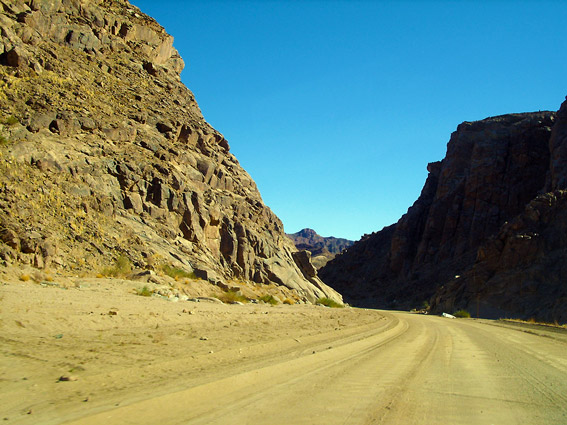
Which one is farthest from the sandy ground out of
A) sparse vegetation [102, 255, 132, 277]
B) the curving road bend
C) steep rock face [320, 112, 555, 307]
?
steep rock face [320, 112, 555, 307]

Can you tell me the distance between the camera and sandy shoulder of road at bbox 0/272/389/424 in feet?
17.0

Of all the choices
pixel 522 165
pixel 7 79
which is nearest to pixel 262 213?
pixel 7 79

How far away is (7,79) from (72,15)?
1362 cm

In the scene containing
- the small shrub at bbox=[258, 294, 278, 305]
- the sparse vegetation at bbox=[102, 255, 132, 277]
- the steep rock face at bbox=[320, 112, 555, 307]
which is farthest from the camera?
the steep rock face at bbox=[320, 112, 555, 307]

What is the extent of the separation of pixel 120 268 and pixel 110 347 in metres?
14.4

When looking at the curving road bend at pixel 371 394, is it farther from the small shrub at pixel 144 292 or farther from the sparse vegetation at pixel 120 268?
the sparse vegetation at pixel 120 268

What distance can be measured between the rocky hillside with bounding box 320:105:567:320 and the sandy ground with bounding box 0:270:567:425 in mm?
27065

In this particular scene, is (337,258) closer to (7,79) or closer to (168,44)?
(168,44)

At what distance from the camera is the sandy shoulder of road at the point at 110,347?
520 cm

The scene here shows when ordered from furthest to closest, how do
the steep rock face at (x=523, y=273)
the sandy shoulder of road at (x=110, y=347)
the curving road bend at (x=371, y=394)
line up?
the steep rock face at (x=523, y=273) → the sandy shoulder of road at (x=110, y=347) → the curving road bend at (x=371, y=394)

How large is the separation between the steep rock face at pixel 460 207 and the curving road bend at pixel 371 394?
61.8 m

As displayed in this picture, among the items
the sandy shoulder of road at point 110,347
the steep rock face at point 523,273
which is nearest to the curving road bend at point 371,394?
the sandy shoulder of road at point 110,347

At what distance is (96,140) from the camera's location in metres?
28.8

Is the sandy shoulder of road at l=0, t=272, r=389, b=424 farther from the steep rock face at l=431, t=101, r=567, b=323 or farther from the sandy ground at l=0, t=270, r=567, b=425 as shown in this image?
the steep rock face at l=431, t=101, r=567, b=323
